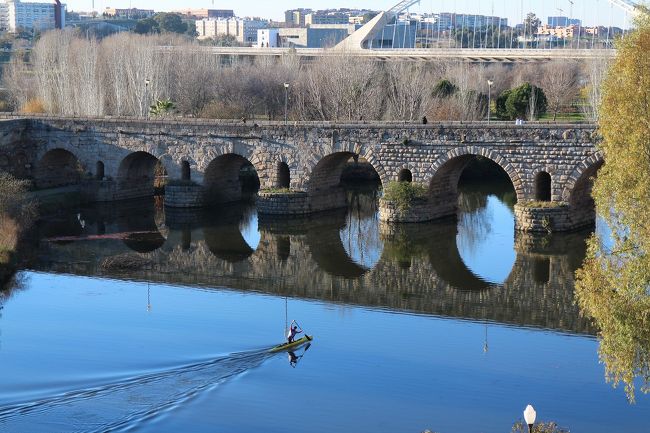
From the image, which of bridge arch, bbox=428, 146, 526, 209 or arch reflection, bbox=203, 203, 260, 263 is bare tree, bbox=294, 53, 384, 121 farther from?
bridge arch, bbox=428, 146, 526, 209

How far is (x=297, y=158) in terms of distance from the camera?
4009 centimetres

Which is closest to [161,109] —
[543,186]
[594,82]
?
[594,82]

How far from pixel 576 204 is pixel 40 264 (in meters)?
17.1

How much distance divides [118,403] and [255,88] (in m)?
43.6

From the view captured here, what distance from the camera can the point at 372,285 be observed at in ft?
99.4

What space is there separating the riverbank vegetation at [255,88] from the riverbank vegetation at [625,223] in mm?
31676

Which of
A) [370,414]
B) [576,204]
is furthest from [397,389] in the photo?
[576,204]

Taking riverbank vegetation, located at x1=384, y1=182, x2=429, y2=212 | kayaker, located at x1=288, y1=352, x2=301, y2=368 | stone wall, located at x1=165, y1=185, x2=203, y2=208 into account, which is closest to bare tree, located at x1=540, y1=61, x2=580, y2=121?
riverbank vegetation, located at x1=384, y1=182, x2=429, y2=212

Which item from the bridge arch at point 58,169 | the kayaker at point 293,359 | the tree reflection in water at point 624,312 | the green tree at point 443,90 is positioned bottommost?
the kayaker at point 293,359

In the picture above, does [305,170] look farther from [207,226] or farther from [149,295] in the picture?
[149,295]

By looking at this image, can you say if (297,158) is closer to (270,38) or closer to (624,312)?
(624,312)

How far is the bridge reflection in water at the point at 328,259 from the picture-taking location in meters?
28.3

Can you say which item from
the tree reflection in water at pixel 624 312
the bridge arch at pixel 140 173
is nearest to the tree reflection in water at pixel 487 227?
the bridge arch at pixel 140 173

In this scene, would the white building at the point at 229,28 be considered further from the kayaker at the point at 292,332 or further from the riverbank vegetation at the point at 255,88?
the kayaker at the point at 292,332
